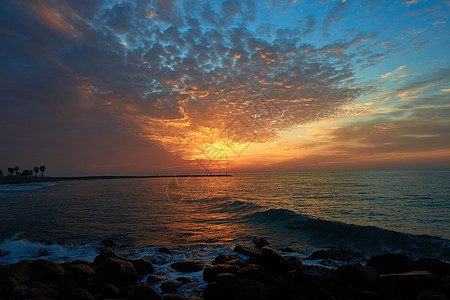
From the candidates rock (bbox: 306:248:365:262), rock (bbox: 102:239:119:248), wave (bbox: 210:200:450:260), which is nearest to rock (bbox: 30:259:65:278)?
rock (bbox: 102:239:119:248)

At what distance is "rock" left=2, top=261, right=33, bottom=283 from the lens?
23.3 feet

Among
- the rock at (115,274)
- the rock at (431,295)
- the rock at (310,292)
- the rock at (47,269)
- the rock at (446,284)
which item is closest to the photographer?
the rock at (431,295)

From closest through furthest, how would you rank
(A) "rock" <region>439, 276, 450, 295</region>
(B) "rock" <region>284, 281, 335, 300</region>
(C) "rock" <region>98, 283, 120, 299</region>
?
1. (B) "rock" <region>284, 281, 335, 300</region>
2. (A) "rock" <region>439, 276, 450, 295</region>
3. (C) "rock" <region>98, 283, 120, 299</region>

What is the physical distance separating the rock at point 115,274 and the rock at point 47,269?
142 cm

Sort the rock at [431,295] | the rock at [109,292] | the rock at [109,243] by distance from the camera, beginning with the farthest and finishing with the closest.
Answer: the rock at [109,243] → the rock at [109,292] → the rock at [431,295]

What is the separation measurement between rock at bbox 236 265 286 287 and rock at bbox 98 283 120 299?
3.56m

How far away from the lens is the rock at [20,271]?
7.11 metres

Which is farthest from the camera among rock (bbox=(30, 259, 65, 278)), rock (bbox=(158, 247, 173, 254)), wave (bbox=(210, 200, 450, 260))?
wave (bbox=(210, 200, 450, 260))

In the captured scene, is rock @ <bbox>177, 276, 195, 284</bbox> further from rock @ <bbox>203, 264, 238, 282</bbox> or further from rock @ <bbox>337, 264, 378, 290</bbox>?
rock @ <bbox>337, 264, 378, 290</bbox>

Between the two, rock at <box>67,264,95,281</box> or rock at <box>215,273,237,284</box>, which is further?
rock at <box>67,264,95,281</box>

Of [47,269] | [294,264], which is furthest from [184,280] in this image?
[47,269]

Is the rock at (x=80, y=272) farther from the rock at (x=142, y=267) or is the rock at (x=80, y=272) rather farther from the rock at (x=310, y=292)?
the rock at (x=310, y=292)

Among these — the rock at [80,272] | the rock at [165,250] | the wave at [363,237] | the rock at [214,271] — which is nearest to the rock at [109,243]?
the rock at [165,250]

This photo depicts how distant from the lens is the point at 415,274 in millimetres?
6434
